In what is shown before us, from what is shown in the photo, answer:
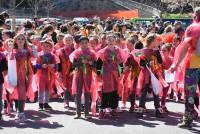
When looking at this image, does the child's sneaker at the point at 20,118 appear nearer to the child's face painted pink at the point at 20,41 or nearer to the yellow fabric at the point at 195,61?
the child's face painted pink at the point at 20,41

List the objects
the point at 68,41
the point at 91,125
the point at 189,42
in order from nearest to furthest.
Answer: the point at 189,42, the point at 91,125, the point at 68,41

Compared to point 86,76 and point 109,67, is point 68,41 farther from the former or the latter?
point 109,67

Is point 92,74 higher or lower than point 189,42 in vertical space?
lower

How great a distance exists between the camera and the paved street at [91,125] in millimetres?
9953

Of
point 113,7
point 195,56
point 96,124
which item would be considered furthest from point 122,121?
point 113,7

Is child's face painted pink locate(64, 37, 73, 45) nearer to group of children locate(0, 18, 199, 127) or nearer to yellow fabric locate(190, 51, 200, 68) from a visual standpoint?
group of children locate(0, 18, 199, 127)

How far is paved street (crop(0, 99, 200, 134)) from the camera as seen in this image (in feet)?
32.7

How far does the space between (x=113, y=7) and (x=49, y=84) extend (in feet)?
215

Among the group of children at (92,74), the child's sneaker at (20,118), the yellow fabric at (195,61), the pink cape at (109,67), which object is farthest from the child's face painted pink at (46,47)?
the yellow fabric at (195,61)

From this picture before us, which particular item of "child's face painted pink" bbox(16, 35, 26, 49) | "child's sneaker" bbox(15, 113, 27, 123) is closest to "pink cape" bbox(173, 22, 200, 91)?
"child's face painted pink" bbox(16, 35, 26, 49)

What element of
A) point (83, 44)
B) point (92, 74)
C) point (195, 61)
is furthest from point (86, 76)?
point (195, 61)

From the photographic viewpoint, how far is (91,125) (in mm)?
10469

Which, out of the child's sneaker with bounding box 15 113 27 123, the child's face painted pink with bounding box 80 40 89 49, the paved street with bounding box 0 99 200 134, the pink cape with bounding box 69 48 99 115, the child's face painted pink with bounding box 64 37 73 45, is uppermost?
the child's face painted pink with bounding box 64 37 73 45

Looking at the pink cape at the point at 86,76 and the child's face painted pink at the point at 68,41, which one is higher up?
the child's face painted pink at the point at 68,41
